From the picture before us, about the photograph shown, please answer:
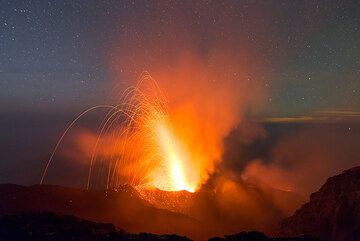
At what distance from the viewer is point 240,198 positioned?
9438cm

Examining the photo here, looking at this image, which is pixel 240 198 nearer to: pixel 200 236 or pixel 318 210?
pixel 318 210

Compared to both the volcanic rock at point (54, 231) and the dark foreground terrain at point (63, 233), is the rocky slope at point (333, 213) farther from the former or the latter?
the volcanic rock at point (54, 231)

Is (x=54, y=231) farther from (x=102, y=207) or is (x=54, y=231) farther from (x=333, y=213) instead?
(x=333, y=213)

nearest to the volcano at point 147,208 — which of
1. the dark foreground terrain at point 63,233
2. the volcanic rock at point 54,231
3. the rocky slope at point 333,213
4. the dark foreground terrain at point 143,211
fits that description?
the dark foreground terrain at point 143,211

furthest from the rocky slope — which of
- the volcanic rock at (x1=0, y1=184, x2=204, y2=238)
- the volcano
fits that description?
the volcanic rock at (x1=0, y1=184, x2=204, y2=238)

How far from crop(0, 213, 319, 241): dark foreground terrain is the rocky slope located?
20.2 meters

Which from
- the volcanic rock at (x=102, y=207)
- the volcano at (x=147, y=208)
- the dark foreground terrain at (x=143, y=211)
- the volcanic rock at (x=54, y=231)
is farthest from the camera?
the volcano at (x=147, y=208)

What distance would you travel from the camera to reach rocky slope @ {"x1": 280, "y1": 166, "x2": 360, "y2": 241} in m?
60.2

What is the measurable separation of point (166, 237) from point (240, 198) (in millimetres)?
55714

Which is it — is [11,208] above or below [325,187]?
below

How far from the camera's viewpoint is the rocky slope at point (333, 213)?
6016 cm

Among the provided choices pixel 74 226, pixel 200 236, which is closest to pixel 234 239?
pixel 74 226

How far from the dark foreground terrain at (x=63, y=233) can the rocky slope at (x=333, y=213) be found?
20156 millimetres

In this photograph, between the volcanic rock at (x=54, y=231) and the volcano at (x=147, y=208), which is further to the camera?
the volcano at (x=147, y=208)
